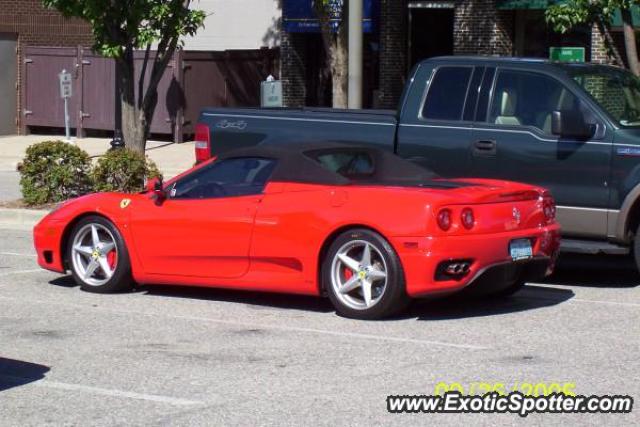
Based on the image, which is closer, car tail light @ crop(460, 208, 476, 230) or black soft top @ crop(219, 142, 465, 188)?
car tail light @ crop(460, 208, 476, 230)

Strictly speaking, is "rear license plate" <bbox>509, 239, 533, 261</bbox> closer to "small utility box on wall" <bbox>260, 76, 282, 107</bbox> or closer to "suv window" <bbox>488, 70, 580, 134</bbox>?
"suv window" <bbox>488, 70, 580, 134</bbox>

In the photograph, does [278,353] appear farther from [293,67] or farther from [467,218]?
[293,67]

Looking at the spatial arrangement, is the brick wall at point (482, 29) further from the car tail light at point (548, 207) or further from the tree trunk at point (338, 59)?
the car tail light at point (548, 207)

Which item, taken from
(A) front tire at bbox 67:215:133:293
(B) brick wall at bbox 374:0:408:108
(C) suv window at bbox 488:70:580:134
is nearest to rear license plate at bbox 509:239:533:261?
(C) suv window at bbox 488:70:580:134

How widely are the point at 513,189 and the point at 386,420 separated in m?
3.63

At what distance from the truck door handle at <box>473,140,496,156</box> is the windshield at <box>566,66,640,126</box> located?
98cm

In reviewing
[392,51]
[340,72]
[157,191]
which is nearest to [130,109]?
[340,72]

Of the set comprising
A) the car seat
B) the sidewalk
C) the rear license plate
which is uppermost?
the car seat

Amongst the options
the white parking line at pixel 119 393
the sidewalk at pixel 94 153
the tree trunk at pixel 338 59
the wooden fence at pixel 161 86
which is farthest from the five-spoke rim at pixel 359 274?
the wooden fence at pixel 161 86

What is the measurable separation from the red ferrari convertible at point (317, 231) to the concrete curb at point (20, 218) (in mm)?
4985

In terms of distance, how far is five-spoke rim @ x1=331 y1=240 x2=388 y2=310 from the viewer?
9.53 metres

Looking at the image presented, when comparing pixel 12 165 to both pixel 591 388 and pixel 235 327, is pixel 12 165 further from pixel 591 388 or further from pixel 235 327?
pixel 591 388

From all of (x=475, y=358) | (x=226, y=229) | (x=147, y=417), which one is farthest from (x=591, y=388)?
(x=226, y=229)

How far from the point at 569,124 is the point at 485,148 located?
0.86 metres
